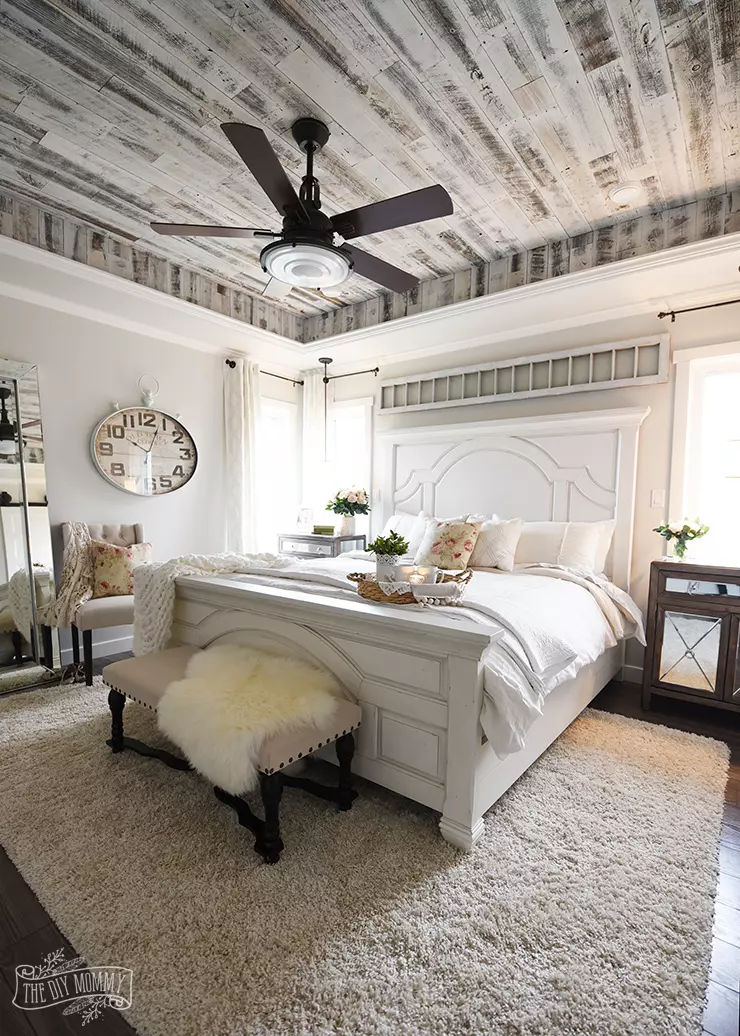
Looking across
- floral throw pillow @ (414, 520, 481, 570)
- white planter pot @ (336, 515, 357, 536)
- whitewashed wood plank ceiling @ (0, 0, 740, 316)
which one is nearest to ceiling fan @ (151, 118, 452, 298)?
whitewashed wood plank ceiling @ (0, 0, 740, 316)

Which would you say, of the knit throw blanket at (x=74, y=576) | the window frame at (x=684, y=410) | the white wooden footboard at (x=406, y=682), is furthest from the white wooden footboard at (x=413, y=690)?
the window frame at (x=684, y=410)

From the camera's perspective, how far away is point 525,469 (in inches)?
154

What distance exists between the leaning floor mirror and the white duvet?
1.06 m

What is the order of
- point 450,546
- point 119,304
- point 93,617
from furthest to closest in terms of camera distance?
point 119,304
point 450,546
point 93,617

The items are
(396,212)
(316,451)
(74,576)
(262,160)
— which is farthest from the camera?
(316,451)

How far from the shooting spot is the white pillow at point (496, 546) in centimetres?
328

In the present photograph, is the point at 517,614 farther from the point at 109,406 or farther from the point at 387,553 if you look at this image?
the point at 109,406

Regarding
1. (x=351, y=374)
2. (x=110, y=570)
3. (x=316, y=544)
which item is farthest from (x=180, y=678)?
(x=351, y=374)

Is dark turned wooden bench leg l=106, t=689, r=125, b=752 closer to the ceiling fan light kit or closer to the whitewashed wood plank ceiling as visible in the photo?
the ceiling fan light kit

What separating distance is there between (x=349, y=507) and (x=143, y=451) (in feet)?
5.98

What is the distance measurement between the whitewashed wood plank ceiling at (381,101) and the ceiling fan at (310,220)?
0.35 m

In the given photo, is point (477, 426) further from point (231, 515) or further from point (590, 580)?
point (231, 515)

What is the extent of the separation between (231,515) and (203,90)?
3176 mm

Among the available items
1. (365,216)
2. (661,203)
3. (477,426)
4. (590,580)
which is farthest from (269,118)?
(590,580)
